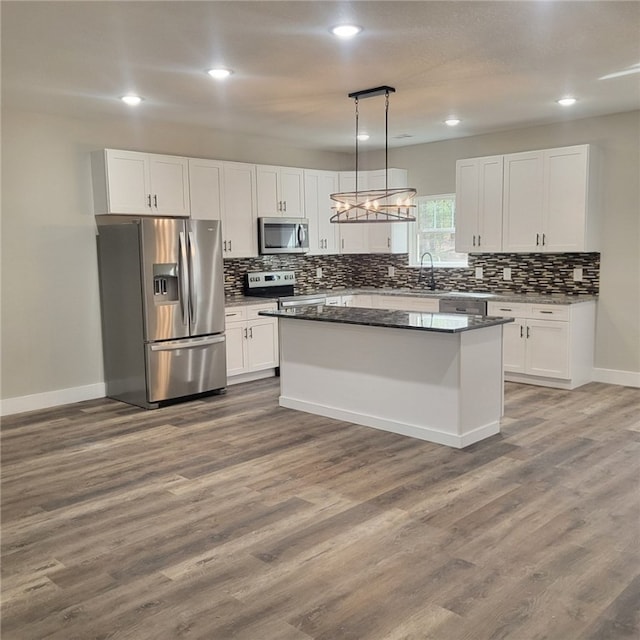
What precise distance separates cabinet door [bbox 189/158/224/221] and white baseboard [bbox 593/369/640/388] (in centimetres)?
419

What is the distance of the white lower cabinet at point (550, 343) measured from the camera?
5930 mm

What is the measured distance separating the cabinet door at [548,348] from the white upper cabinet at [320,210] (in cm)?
270

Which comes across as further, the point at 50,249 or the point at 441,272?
the point at 441,272

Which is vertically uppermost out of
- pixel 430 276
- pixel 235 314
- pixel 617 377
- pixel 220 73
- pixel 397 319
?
pixel 220 73

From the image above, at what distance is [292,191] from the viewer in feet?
23.8

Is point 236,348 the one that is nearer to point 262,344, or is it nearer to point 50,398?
point 262,344

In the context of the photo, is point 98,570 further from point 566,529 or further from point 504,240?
point 504,240

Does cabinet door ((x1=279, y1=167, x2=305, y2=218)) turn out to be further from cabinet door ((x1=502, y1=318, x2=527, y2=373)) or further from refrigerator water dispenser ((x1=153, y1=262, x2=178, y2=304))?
cabinet door ((x1=502, y1=318, x2=527, y2=373))

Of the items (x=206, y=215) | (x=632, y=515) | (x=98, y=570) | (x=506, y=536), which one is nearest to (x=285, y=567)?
(x=98, y=570)

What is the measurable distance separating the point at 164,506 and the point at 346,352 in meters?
2.01

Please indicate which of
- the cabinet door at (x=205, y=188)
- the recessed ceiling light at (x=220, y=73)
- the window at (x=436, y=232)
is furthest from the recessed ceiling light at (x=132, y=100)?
the window at (x=436, y=232)

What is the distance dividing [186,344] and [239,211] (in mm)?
1705

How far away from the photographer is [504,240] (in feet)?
21.5

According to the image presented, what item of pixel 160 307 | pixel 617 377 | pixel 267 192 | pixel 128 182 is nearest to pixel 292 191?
pixel 267 192
